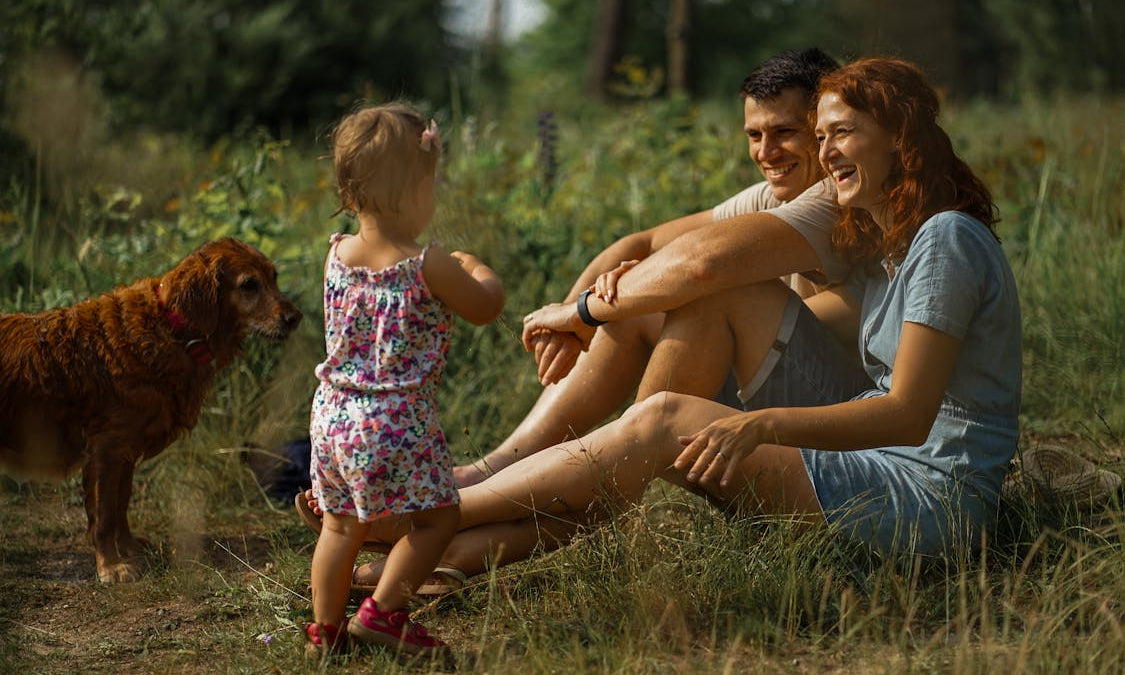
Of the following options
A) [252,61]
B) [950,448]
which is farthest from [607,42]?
[950,448]

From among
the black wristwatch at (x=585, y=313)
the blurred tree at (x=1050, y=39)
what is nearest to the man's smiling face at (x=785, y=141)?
the black wristwatch at (x=585, y=313)

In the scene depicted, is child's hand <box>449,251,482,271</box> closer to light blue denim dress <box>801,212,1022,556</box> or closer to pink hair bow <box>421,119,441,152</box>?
pink hair bow <box>421,119,441,152</box>

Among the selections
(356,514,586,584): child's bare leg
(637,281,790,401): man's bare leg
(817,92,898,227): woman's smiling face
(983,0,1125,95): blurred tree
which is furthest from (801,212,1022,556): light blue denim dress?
(983,0,1125,95): blurred tree

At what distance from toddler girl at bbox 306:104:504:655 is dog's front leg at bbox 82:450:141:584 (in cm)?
121

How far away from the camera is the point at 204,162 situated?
8.55 metres

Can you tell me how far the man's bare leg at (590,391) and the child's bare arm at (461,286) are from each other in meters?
0.97

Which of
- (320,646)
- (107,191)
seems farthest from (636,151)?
(320,646)

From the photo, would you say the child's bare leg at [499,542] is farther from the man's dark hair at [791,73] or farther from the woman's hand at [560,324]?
the man's dark hair at [791,73]

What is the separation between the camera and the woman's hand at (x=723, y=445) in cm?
275

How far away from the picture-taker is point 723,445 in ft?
9.02

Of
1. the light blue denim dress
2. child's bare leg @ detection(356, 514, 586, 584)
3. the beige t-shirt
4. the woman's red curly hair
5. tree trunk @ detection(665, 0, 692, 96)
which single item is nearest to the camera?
the light blue denim dress

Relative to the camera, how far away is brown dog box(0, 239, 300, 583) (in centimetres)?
364

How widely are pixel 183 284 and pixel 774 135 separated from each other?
1.90 m

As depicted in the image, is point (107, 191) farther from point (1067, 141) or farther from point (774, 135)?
point (1067, 141)
